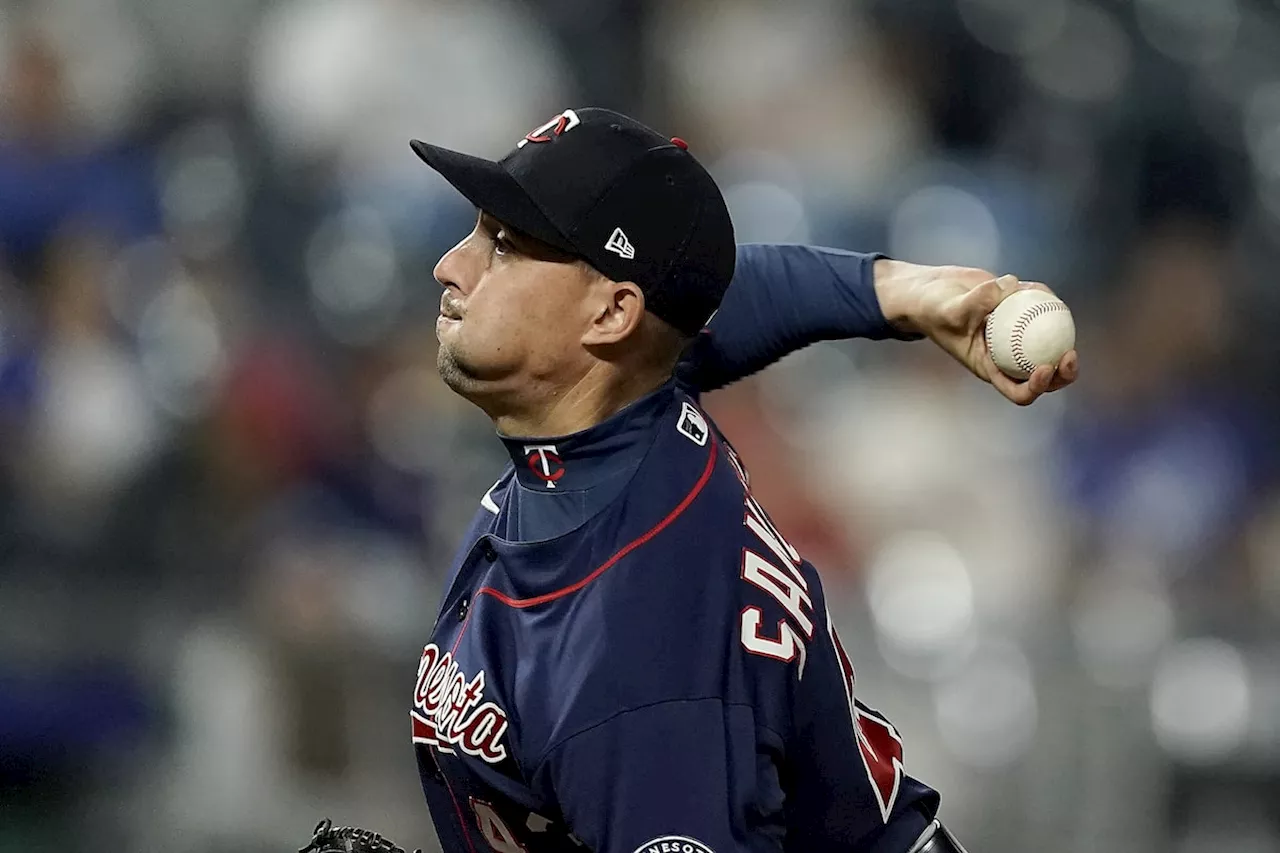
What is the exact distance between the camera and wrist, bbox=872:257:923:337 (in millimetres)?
2061

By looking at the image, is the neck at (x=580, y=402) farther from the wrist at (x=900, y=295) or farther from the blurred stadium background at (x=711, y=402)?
the blurred stadium background at (x=711, y=402)

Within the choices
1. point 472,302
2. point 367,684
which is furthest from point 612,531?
point 367,684

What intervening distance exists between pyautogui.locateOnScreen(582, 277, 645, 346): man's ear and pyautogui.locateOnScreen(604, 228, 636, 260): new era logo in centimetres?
4

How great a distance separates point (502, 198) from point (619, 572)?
466mm

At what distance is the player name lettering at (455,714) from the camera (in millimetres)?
1762

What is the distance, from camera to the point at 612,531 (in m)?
1.77

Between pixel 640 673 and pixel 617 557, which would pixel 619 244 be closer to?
pixel 617 557

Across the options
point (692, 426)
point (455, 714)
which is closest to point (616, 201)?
point (692, 426)

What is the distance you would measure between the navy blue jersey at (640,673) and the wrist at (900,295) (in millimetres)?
321

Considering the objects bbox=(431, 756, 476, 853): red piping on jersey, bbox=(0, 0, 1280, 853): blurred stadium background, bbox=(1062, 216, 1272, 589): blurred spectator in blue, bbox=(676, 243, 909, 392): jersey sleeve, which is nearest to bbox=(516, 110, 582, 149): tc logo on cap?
bbox=(676, 243, 909, 392): jersey sleeve

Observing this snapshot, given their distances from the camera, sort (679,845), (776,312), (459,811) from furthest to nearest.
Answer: (776,312) → (459,811) → (679,845)

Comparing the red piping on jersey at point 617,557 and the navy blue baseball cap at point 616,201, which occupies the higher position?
the navy blue baseball cap at point 616,201

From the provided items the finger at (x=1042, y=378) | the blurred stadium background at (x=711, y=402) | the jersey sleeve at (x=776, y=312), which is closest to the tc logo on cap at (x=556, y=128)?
the jersey sleeve at (x=776, y=312)

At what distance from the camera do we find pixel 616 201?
1.80 metres
